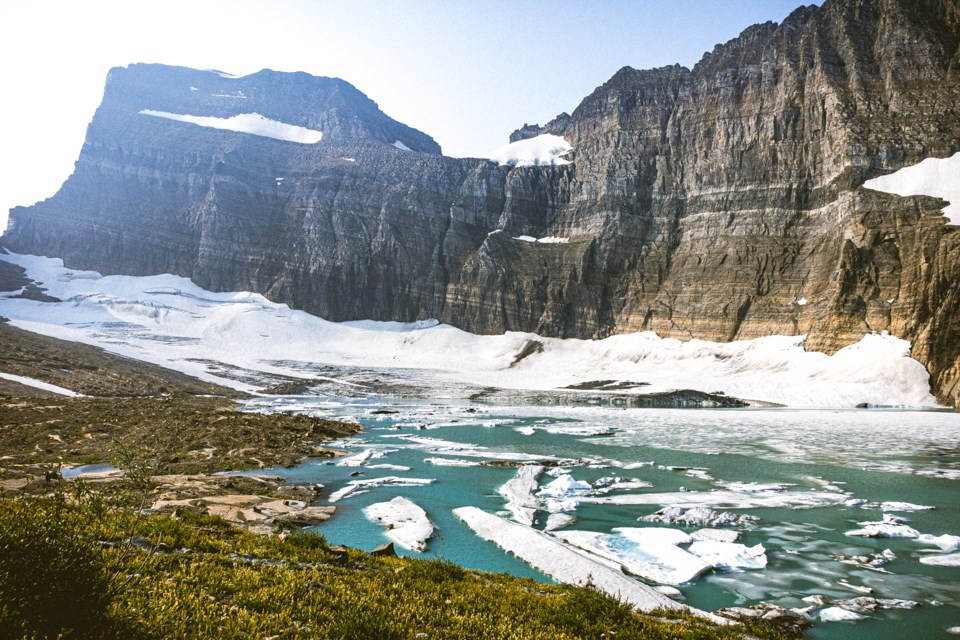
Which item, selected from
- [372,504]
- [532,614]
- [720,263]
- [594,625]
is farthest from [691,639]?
[720,263]

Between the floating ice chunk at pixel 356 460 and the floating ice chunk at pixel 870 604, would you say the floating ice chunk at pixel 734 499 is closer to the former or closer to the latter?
the floating ice chunk at pixel 870 604

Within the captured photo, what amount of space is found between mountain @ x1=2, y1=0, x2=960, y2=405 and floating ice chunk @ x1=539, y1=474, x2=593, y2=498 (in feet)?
258

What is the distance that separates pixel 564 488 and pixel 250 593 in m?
20.6

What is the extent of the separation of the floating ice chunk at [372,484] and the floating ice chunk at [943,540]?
21.4 meters

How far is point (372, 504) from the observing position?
23.7m

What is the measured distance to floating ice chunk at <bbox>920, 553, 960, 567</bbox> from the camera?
1681 centimetres

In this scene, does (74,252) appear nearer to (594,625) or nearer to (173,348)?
(173,348)

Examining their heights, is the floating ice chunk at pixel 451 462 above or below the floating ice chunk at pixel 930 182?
below

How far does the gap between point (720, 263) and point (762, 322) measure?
61.8 ft

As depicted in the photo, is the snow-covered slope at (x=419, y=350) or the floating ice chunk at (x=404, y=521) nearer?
the floating ice chunk at (x=404, y=521)

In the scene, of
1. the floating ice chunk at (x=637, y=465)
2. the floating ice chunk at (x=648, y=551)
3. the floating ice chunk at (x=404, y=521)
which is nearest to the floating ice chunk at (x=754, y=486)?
the floating ice chunk at (x=637, y=465)

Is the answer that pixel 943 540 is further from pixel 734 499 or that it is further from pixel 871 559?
pixel 734 499

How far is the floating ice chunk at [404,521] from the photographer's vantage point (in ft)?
61.0

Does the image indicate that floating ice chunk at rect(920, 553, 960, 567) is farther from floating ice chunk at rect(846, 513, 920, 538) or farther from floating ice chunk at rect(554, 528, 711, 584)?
floating ice chunk at rect(554, 528, 711, 584)
